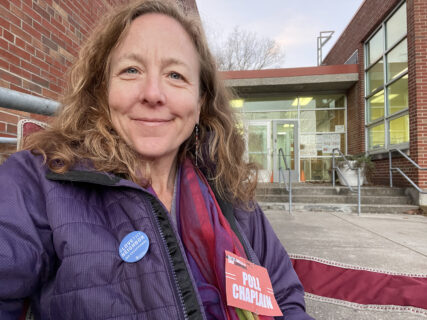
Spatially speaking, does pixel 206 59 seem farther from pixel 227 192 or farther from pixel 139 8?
pixel 227 192

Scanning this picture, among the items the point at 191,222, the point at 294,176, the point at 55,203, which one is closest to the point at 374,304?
the point at 191,222

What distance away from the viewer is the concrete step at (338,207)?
6.27m

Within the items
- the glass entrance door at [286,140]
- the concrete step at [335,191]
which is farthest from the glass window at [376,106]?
the concrete step at [335,191]

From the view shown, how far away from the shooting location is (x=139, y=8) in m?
1.26

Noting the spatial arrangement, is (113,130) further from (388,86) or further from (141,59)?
(388,86)

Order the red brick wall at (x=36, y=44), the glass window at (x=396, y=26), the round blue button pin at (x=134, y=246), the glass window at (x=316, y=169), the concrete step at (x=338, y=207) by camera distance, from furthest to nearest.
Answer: the glass window at (x=316, y=169)
the glass window at (x=396, y=26)
the concrete step at (x=338, y=207)
the red brick wall at (x=36, y=44)
the round blue button pin at (x=134, y=246)

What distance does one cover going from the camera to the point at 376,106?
866cm

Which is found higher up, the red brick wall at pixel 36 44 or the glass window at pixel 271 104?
the glass window at pixel 271 104

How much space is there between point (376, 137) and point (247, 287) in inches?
356

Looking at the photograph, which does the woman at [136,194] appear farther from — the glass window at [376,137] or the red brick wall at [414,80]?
the glass window at [376,137]

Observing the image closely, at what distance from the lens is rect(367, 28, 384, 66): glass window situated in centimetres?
830

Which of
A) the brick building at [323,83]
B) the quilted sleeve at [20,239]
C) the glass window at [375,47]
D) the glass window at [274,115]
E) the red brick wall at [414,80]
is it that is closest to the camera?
the quilted sleeve at [20,239]

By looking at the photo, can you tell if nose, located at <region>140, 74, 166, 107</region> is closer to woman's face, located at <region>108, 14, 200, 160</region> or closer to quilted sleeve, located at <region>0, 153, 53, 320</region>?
woman's face, located at <region>108, 14, 200, 160</region>

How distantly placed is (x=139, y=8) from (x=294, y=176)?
30.6 feet
